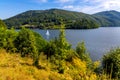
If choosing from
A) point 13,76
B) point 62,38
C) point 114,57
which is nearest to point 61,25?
point 62,38

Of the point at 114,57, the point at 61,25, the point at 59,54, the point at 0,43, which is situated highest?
the point at 61,25

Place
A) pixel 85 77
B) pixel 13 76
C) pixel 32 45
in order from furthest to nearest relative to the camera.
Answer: pixel 32 45, pixel 13 76, pixel 85 77

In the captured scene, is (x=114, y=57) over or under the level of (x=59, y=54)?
under

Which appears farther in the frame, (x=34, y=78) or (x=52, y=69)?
(x=52, y=69)

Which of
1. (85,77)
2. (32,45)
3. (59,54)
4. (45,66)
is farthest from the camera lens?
(32,45)

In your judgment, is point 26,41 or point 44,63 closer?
point 44,63

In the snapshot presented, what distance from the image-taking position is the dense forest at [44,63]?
9.21m

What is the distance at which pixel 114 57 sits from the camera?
113 ft

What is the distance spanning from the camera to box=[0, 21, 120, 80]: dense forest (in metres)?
9.21

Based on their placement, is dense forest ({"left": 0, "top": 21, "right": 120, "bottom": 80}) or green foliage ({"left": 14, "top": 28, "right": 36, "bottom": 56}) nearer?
dense forest ({"left": 0, "top": 21, "right": 120, "bottom": 80})

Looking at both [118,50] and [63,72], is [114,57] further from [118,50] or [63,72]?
[63,72]

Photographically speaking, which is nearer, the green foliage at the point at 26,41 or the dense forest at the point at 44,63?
the dense forest at the point at 44,63

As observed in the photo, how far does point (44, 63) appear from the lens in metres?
14.5

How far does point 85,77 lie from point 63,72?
4526 mm
